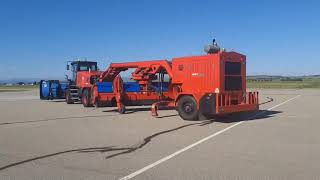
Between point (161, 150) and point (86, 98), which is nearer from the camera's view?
point (161, 150)

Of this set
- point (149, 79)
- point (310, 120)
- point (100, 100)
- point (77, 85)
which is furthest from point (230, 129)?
point (77, 85)

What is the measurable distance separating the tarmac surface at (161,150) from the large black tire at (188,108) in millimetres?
678

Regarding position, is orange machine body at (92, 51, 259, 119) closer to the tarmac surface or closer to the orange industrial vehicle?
the orange industrial vehicle

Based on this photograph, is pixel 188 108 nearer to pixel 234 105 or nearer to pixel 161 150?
pixel 234 105

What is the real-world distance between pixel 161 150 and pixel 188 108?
7.29 metres

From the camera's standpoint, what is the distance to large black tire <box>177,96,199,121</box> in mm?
16875

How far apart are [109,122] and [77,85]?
12938 mm

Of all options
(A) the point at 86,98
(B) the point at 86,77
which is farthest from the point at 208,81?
(B) the point at 86,77

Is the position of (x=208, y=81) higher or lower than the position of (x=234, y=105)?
higher

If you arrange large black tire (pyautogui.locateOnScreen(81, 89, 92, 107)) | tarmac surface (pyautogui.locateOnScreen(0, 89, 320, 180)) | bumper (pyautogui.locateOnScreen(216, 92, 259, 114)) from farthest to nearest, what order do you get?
large black tire (pyautogui.locateOnScreen(81, 89, 92, 107)) < bumper (pyautogui.locateOnScreen(216, 92, 259, 114)) < tarmac surface (pyautogui.locateOnScreen(0, 89, 320, 180))

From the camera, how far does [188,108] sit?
17.2m

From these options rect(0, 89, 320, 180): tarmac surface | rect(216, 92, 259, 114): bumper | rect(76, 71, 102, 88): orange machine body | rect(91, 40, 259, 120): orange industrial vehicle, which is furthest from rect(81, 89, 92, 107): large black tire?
rect(216, 92, 259, 114): bumper

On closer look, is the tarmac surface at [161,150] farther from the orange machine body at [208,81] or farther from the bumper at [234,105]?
the orange machine body at [208,81]

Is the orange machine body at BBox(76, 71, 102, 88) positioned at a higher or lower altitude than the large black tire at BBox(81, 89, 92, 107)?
higher
